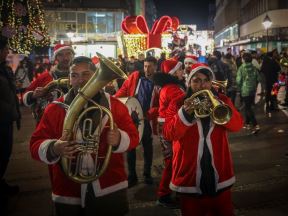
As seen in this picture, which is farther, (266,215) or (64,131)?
(266,215)

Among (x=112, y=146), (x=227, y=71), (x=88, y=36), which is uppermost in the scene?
(x=88, y=36)

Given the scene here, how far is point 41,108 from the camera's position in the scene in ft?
19.3

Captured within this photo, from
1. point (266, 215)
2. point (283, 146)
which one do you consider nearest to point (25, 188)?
point (266, 215)

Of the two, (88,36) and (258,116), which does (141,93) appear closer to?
(258,116)

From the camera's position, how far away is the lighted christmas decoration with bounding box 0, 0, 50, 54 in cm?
1819

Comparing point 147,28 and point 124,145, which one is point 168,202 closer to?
point 124,145

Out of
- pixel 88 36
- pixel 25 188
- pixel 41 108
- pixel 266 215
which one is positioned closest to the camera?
pixel 266 215

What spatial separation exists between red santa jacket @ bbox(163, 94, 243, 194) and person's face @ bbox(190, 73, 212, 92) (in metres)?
0.29

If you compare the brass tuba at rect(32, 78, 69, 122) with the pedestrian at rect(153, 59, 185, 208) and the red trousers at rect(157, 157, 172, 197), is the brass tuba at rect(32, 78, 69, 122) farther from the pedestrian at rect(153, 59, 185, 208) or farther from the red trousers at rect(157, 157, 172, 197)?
the red trousers at rect(157, 157, 172, 197)

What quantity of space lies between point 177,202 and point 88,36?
35191 millimetres

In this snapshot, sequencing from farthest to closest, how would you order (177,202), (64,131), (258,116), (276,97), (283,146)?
(276,97), (258,116), (283,146), (177,202), (64,131)

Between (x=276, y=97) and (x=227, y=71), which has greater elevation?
(x=227, y=71)

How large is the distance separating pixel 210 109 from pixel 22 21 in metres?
19.1

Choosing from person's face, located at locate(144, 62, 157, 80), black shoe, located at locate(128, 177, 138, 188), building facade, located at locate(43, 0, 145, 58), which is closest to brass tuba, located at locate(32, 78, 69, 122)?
person's face, located at locate(144, 62, 157, 80)
